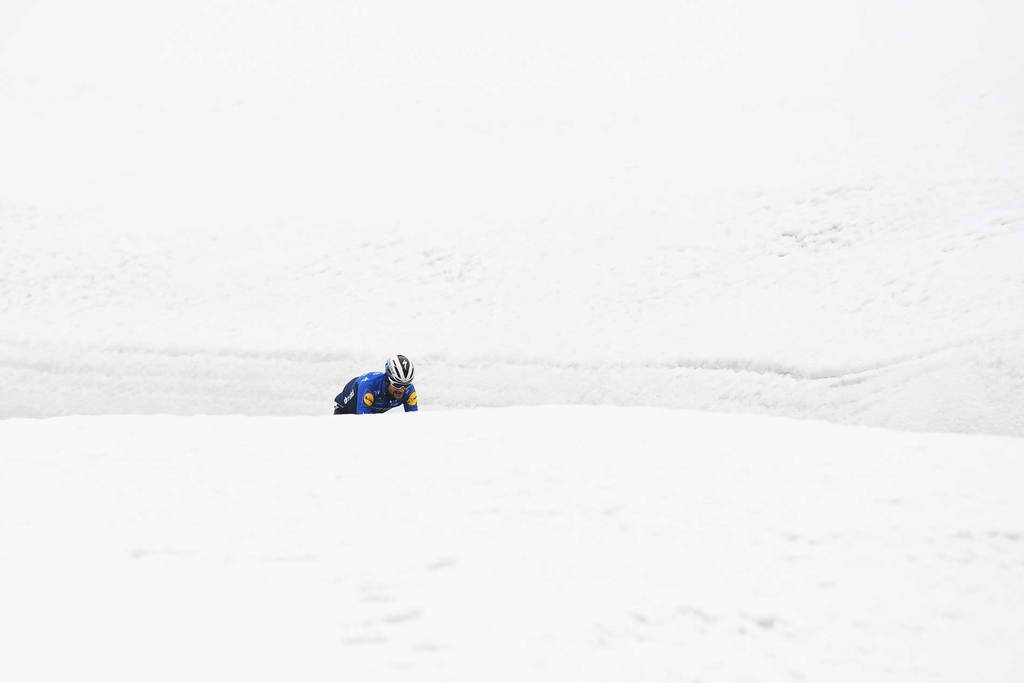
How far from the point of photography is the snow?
13.1 feet

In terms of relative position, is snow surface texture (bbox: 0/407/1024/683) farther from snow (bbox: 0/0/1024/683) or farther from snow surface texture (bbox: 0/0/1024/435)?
snow surface texture (bbox: 0/0/1024/435)

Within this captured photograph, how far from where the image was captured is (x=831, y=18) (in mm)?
35125

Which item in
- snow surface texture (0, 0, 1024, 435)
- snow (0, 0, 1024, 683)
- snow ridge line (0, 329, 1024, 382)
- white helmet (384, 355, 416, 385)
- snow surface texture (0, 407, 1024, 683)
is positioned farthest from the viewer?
snow surface texture (0, 0, 1024, 435)

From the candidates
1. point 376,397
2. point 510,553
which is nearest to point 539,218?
point 376,397

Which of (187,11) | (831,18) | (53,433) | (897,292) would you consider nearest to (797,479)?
(53,433)

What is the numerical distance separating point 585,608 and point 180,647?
1.59 metres

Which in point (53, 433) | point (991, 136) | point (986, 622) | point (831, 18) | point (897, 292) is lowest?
point (986, 622)

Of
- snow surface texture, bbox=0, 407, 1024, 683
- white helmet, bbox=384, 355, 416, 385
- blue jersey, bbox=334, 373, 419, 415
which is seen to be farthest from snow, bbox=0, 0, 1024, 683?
white helmet, bbox=384, 355, 416, 385

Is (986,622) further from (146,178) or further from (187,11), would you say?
(187,11)

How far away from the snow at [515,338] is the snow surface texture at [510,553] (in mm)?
24

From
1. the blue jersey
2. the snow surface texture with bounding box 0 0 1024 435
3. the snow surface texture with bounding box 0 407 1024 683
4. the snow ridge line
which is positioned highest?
the snow surface texture with bounding box 0 0 1024 435

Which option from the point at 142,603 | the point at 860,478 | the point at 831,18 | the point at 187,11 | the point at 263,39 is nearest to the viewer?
the point at 142,603

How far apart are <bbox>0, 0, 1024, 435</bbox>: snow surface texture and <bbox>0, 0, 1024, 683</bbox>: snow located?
0.11 meters

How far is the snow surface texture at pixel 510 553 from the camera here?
3.66 m
